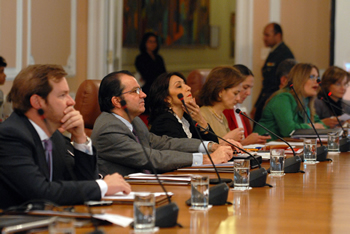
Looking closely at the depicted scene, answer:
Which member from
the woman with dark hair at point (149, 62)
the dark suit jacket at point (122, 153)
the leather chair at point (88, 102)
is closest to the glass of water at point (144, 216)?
the dark suit jacket at point (122, 153)

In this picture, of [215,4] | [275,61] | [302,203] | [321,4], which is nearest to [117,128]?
[302,203]

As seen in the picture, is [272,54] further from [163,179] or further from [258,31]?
[163,179]

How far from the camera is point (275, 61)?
6.33 metres

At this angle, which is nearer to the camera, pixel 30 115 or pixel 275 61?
pixel 30 115

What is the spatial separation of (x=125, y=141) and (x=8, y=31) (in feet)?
8.97

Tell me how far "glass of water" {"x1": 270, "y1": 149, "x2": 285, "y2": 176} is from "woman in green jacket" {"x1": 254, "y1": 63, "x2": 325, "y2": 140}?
1.87 meters

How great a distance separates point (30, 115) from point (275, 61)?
479 centimetres

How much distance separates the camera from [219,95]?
3791 mm

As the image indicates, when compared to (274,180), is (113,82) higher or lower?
higher

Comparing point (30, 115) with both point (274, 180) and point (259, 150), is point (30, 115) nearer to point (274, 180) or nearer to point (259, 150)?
point (274, 180)

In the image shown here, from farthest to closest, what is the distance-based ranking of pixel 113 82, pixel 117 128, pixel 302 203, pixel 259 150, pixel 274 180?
pixel 259 150 < pixel 113 82 < pixel 117 128 < pixel 274 180 < pixel 302 203

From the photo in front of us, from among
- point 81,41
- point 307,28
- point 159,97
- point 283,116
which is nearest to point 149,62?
point 81,41

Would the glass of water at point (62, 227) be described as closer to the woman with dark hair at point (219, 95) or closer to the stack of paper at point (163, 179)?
the stack of paper at point (163, 179)

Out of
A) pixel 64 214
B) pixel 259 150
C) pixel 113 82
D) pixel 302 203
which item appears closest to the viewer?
pixel 64 214
